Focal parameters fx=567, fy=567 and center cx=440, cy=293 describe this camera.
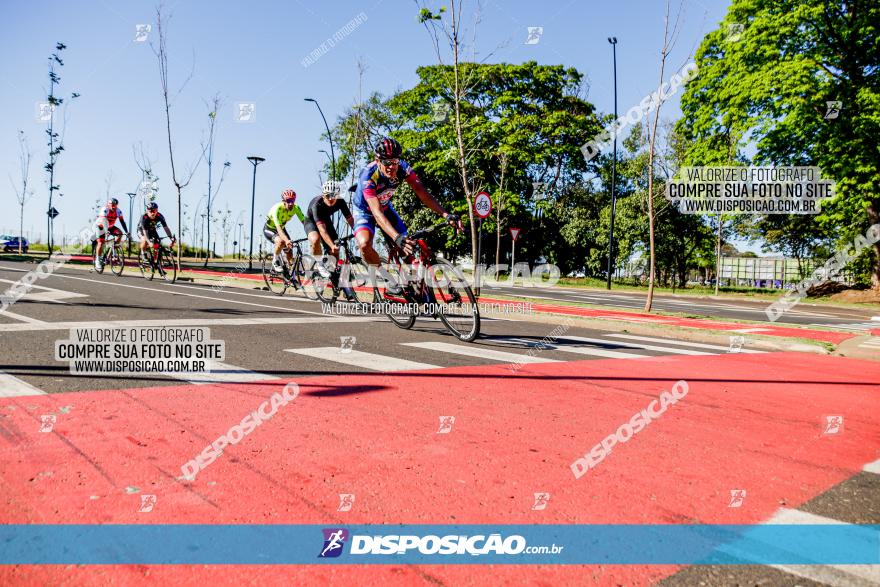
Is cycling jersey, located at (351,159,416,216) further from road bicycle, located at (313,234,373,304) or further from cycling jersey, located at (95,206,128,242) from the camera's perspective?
cycling jersey, located at (95,206,128,242)

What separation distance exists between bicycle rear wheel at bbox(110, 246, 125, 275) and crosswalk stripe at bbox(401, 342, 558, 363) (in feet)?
50.5

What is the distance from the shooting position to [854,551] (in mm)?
2148

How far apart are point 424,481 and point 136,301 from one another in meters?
10.0

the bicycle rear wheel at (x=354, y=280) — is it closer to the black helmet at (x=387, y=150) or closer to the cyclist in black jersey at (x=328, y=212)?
the cyclist in black jersey at (x=328, y=212)

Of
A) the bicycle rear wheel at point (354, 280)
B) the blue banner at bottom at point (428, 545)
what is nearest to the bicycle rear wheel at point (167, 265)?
the bicycle rear wheel at point (354, 280)

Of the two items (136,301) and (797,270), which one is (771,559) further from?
(797,270)

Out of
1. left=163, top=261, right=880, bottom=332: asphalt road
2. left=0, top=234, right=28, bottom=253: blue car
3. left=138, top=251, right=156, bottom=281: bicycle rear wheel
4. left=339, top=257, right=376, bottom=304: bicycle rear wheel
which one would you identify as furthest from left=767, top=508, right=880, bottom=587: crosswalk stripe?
left=0, top=234, right=28, bottom=253: blue car

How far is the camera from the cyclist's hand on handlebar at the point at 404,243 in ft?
23.7

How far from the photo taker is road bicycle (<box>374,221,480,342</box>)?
24.0 feet

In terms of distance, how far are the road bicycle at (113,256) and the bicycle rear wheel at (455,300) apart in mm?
14865

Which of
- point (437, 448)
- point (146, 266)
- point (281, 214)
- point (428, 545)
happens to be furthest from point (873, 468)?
point (146, 266)

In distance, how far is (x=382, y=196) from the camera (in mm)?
7527

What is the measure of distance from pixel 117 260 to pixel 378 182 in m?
15.4

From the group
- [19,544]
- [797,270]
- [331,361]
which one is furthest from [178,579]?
[797,270]
